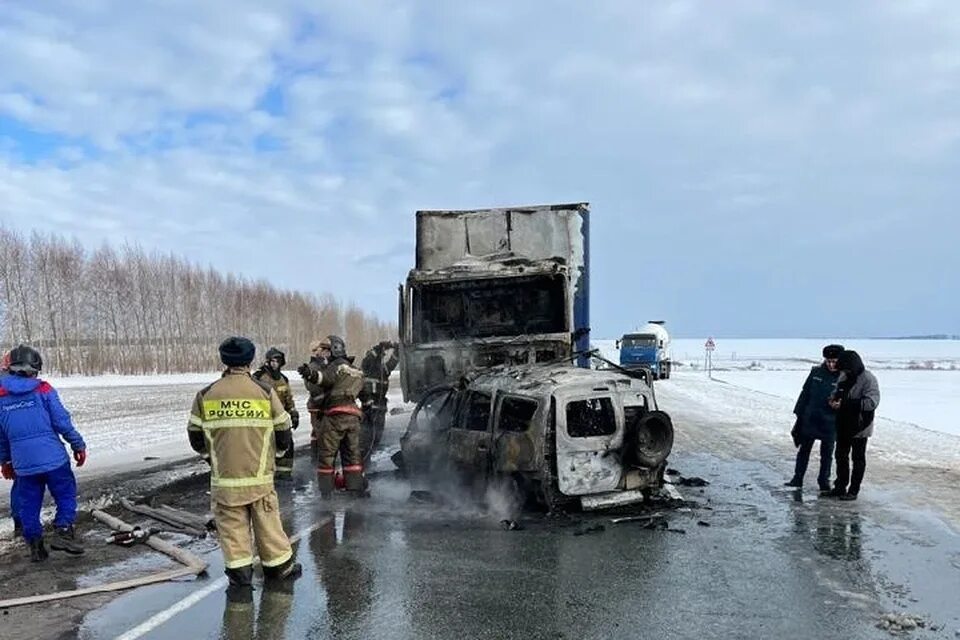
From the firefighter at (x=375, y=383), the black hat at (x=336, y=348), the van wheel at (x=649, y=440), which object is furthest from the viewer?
the firefighter at (x=375, y=383)

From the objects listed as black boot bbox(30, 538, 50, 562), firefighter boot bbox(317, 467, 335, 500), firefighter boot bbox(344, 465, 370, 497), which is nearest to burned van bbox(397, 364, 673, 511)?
firefighter boot bbox(344, 465, 370, 497)

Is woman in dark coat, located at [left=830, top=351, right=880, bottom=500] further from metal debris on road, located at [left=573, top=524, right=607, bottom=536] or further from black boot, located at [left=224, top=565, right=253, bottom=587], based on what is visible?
black boot, located at [left=224, top=565, right=253, bottom=587]

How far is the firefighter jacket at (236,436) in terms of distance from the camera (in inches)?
199

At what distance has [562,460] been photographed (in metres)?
7.17

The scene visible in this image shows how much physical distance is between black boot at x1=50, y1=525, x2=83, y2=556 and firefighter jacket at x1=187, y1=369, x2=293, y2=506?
6.16ft

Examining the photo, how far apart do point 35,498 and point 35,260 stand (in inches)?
1897

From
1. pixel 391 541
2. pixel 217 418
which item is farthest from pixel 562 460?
pixel 217 418

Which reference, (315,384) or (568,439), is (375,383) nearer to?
(315,384)

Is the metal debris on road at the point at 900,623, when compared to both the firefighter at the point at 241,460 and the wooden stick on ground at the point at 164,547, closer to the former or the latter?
the firefighter at the point at 241,460

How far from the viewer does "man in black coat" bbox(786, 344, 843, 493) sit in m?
8.62

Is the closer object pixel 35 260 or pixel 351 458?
pixel 351 458

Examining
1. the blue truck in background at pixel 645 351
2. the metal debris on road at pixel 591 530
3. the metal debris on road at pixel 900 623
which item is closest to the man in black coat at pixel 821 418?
the metal debris on road at pixel 591 530

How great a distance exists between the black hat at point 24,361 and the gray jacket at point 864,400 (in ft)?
25.6

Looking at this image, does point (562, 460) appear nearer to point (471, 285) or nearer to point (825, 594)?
point (825, 594)
